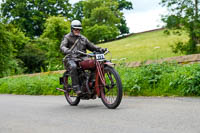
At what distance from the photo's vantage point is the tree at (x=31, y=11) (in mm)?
66500

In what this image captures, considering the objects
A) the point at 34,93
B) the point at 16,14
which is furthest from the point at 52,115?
the point at 16,14

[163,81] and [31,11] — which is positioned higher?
[31,11]

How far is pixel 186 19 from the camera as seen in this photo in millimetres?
25938

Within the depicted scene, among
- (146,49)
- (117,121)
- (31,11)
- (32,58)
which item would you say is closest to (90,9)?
(31,11)

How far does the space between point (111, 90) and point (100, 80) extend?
310 mm

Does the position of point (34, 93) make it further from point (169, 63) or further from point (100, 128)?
point (100, 128)

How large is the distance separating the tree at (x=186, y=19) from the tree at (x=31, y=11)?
42.9 m

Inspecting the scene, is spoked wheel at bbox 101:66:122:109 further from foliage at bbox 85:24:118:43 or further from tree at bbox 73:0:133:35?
tree at bbox 73:0:133:35

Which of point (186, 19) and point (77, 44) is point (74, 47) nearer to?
point (77, 44)

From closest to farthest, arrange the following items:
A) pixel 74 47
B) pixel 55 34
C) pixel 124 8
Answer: pixel 74 47, pixel 55 34, pixel 124 8

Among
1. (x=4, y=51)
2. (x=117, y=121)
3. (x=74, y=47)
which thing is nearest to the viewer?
(x=117, y=121)

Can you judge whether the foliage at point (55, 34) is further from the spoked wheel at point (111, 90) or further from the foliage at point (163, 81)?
the spoked wheel at point (111, 90)

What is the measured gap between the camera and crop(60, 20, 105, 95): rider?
24.9 ft

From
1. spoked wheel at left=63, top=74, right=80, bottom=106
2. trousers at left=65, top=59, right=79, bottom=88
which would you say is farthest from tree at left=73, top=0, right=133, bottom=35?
trousers at left=65, top=59, right=79, bottom=88
